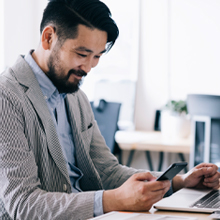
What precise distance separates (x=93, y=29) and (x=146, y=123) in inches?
108

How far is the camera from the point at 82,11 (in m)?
1.34

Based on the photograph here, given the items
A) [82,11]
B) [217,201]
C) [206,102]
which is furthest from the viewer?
[206,102]

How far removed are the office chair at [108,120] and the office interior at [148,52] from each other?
23.7 inches

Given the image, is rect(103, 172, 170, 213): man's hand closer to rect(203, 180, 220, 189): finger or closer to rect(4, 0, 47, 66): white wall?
rect(203, 180, 220, 189): finger

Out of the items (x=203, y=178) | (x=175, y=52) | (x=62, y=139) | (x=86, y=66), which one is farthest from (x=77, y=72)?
(x=175, y=52)

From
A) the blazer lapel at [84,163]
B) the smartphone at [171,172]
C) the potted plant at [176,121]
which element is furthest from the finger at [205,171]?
the potted plant at [176,121]

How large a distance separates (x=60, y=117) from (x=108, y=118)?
1.83 m

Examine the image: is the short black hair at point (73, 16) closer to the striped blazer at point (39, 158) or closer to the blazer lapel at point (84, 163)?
the striped blazer at point (39, 158)

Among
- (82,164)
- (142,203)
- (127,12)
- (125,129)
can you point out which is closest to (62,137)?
(82,164)

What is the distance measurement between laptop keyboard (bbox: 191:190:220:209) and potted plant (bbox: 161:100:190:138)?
2177 millimetres

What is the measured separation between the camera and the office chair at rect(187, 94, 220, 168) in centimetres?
254

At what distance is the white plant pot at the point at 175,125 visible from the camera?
11.3ft

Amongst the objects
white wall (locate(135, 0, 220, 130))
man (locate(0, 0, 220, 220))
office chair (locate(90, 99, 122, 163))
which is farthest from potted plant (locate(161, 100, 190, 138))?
man (locate(0, 0, 220, 220))

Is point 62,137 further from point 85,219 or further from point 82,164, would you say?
point 85,219
